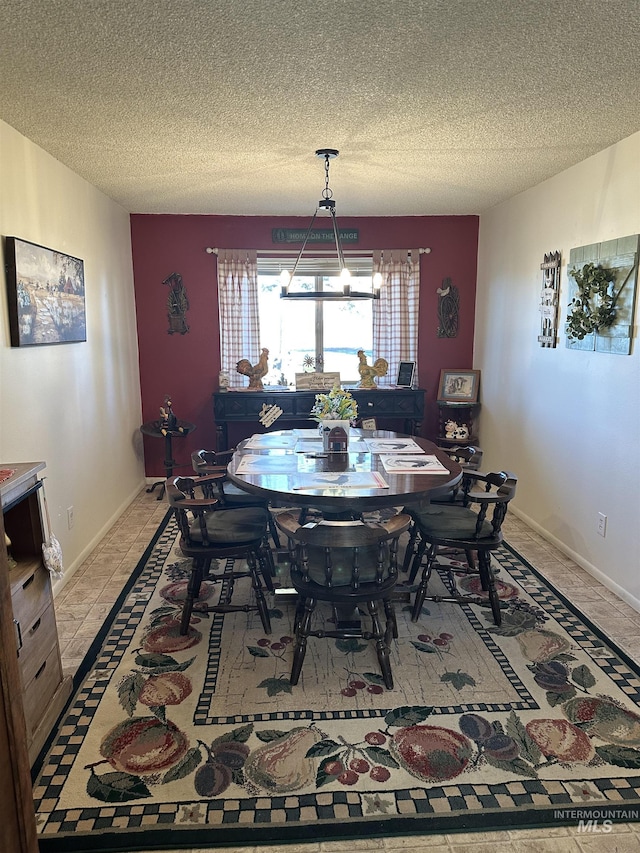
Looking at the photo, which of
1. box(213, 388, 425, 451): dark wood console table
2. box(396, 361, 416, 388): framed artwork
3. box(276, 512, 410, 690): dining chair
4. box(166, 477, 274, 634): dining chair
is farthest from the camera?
box(396, 361, 416, 388): framed artwork

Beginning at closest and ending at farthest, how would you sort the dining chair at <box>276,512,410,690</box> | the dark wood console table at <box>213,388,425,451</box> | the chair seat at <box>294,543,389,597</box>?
the dining chair at <box>276,512,410,690</box> → the chair seat at <box>294,543,389,597</box> → the dark wood console table at <box>213,388,425,451</box>

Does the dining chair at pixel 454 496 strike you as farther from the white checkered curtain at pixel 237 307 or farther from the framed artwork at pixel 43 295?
the white checkered curtain at pixel 237 307

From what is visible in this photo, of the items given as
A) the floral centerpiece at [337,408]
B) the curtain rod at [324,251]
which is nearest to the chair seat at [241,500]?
the floral centerpiece at [337,408]

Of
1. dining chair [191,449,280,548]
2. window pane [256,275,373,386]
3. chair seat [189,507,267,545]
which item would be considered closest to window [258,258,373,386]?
window pane [256,275,373,386]

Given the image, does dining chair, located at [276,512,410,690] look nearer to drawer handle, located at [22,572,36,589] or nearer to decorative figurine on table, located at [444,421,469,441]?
drawer handle, located at [22,572,36,589]

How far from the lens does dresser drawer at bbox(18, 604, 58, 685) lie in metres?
2.02

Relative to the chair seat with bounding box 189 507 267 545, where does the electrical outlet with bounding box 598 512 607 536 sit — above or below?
below

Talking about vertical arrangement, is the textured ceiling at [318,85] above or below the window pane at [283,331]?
above

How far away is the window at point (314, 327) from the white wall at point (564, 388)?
3.80ft

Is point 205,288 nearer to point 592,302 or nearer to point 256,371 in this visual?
point 256,371

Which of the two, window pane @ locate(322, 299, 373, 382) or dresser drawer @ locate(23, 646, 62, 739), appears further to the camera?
window pane @ locate(322, 299, 373, 382)

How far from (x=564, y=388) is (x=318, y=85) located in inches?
97.8

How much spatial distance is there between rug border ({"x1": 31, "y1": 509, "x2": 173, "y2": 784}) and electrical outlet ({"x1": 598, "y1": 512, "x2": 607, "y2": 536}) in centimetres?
277

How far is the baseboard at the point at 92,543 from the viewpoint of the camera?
3327 millimetres
